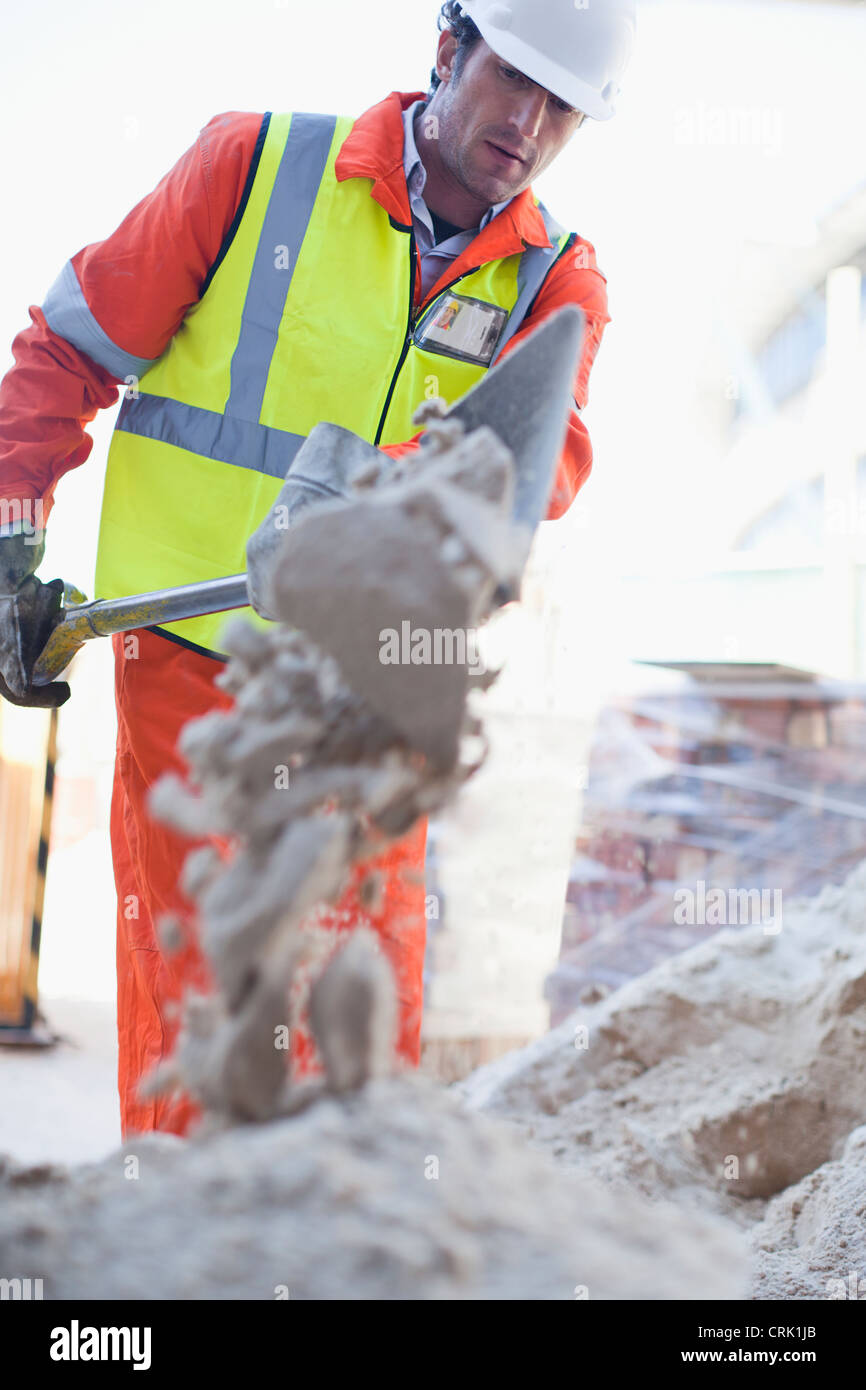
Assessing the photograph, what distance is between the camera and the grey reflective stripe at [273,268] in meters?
1.80

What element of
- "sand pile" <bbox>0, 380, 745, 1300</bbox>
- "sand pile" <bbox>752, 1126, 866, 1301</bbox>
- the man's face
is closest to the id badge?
the man's face

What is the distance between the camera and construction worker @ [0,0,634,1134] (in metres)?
1.77

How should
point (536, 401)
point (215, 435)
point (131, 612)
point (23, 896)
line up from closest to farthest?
point (536, 401) < point (131, 612) < point (215, 435) < point (23, 896)

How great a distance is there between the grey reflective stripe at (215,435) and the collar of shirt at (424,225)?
15.9 inches

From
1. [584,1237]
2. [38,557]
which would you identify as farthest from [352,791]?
[38,557]

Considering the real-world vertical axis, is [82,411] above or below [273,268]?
below

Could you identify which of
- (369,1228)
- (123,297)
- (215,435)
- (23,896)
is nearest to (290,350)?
(215,435)

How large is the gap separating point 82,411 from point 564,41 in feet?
3.49

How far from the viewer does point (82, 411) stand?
1.91 metres

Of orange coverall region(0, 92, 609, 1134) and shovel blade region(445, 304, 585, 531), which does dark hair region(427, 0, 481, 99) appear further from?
shovel blade region(445, 304, 585, 531)

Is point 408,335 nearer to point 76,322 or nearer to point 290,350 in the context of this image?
point 290,350

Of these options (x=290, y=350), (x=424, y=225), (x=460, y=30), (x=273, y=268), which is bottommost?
(x=290, y=350)

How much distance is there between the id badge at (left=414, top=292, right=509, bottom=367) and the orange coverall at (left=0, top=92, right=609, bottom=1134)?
1.9 inches
